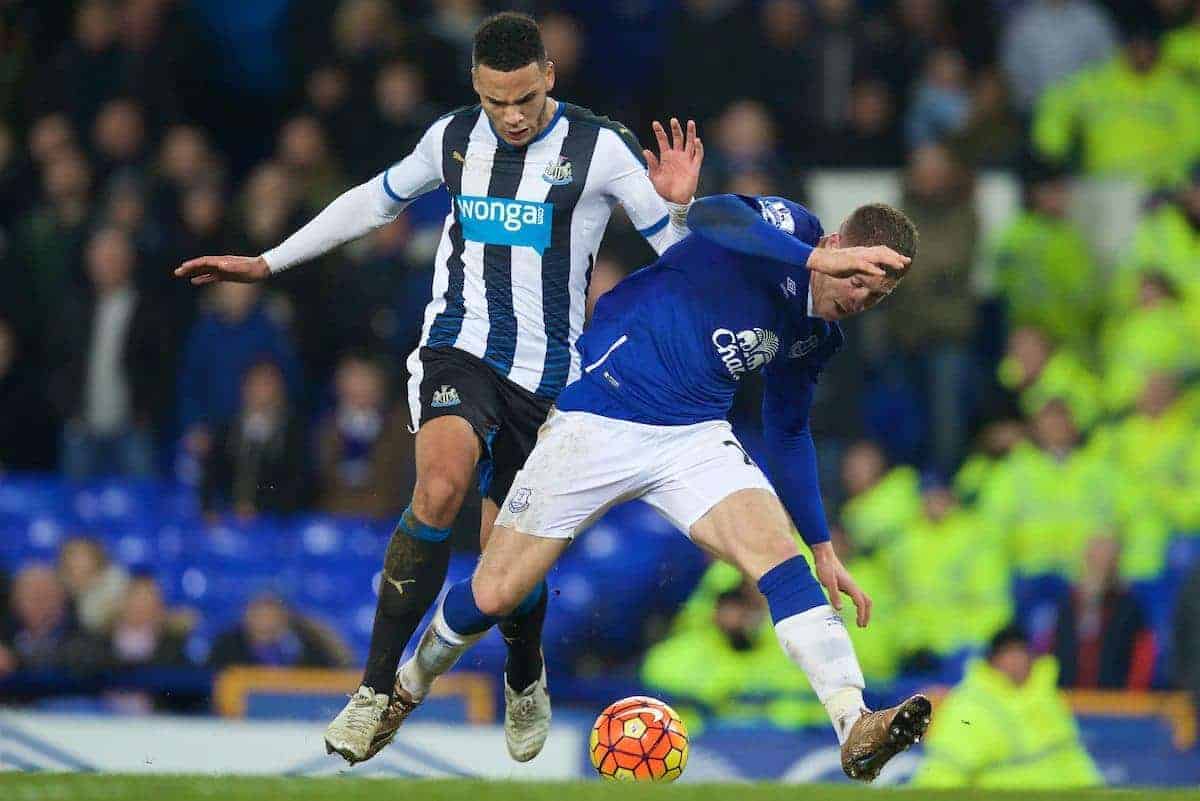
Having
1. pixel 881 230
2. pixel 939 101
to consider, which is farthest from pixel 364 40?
pixel 881 230

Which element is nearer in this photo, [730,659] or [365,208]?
[365,208]

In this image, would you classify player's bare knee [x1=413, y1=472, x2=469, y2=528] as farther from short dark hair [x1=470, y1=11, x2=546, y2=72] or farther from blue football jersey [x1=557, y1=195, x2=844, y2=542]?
short dark hair [x1=470, y1=11, x2=546, y2=72]

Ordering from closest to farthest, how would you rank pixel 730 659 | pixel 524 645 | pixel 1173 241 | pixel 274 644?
1. pixel 524 645
2. pixel 730 659
3. pixel 274 644
4. pixel 1173 241

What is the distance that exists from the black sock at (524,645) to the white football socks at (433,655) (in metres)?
0.29

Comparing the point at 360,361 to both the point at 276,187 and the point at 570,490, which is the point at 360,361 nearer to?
the point at 276,187

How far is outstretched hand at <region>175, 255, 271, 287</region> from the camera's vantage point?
22.2 feet

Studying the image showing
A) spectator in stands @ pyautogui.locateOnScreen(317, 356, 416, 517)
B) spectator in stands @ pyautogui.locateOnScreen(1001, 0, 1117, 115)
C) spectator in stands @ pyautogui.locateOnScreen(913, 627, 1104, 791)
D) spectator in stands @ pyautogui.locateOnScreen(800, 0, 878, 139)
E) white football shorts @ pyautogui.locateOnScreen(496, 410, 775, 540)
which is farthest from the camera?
spectator in stands @ pyautogui.locateOnScreen(1001, 0, 1117, 115)

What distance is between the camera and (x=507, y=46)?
646 centimetres

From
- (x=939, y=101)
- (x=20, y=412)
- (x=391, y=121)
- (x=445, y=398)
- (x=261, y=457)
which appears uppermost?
(x=939, y=101)

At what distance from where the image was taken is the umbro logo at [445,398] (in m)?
6.59

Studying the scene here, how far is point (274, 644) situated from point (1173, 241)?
18.6 feet

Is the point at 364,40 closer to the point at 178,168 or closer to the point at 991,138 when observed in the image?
the point at 178,168

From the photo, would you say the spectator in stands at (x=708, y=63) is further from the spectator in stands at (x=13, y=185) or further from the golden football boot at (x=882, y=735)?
the golden football boot at (x=882, y=735)

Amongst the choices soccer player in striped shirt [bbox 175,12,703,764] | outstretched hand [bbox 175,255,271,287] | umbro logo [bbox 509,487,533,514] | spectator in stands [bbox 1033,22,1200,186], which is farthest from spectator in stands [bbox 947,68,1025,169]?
umbro logo [bbox 509,487,533,514]
